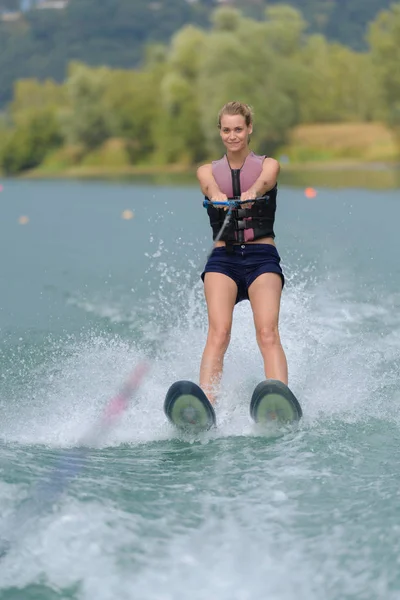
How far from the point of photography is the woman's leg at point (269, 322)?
4758mm

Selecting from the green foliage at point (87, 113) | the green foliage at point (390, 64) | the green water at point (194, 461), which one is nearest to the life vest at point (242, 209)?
the green water at point (194, 461)

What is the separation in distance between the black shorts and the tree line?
42.5m

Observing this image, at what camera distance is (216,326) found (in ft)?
16.0

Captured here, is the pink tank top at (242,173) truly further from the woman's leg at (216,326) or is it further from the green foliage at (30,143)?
the green foliage at (30,143)

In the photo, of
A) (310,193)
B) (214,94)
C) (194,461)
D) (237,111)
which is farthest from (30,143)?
(194,461)

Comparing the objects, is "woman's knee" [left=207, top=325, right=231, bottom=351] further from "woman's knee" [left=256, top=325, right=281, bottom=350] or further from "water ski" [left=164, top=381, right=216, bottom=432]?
"water ski" [left=164, top=381, right=216, bottom=432]

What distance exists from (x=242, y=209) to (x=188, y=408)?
1062 millimetres

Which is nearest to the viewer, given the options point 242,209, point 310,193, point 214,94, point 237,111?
point 237,111

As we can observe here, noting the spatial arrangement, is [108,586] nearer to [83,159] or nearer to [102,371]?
[102,371]

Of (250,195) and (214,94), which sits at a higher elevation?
(214,94)

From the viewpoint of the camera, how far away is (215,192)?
486 cm

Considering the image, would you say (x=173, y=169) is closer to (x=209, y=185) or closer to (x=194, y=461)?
(x=209, y=185)

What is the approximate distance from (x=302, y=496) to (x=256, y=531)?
1.22 ft

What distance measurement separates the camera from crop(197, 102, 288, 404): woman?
4.80 meters
